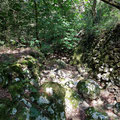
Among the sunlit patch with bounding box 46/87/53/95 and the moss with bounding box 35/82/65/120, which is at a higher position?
the sunlit patch with bounding box 46/87/53/95

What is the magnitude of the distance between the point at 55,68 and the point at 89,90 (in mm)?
2225

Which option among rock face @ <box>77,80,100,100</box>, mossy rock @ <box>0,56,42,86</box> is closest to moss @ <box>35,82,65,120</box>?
mossy rock @ <box>0,56,42,86</box>

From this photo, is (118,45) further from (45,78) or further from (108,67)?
(45,78)

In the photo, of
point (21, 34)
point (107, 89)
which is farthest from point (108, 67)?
point (21, 34)

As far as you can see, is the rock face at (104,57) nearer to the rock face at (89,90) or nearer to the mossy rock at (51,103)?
the rock face at (89,90)

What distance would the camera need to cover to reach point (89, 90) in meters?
3.69

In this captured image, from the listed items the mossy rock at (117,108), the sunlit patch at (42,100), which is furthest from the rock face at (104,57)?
the sunlit patch at (42,100)

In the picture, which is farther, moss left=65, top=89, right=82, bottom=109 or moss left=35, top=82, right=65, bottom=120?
moss left=65, top=89, right=82, bottom=109

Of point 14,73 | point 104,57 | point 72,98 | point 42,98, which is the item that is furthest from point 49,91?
point 104,57

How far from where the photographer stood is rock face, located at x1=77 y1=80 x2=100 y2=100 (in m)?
3.67

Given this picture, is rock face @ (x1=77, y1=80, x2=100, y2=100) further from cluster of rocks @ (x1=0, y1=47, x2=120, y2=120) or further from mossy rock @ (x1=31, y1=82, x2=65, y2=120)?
mossy rock @ (x1=31, y1=82, x2=65, y2=120)

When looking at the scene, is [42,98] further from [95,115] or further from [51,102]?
[95,115]

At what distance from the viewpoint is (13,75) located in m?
3.02

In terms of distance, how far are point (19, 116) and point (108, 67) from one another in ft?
13.4
